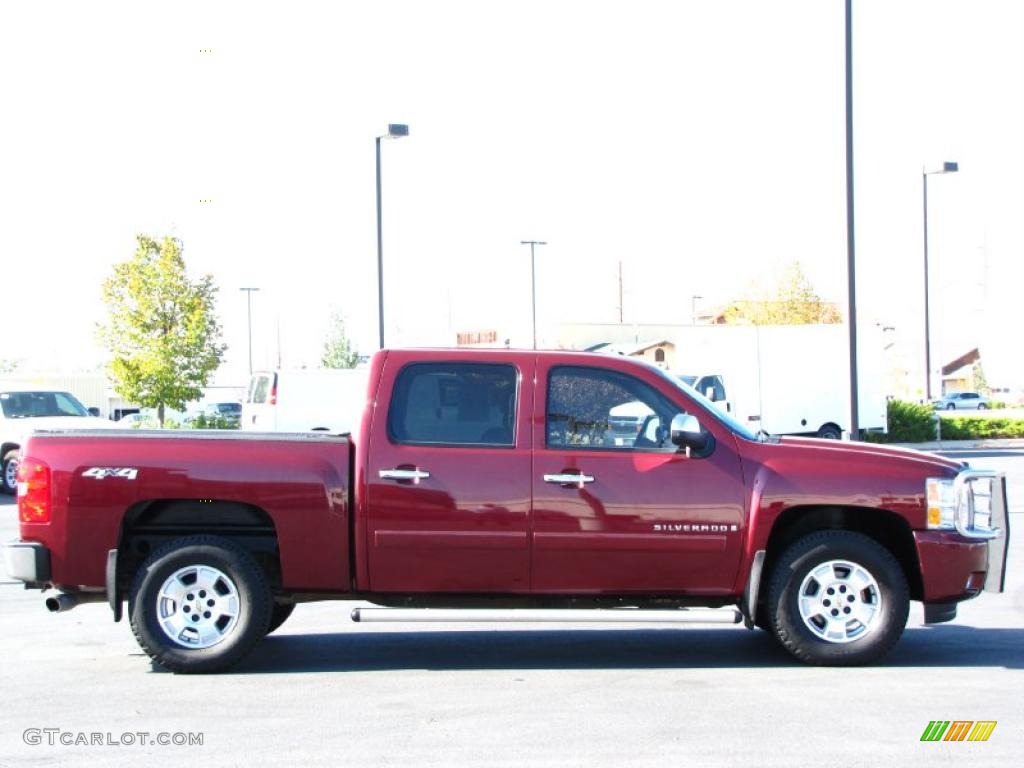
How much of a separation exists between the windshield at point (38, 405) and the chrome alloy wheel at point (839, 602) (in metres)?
17.5

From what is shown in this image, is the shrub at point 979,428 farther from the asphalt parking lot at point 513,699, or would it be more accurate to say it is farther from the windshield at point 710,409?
the windshield at point 710,409

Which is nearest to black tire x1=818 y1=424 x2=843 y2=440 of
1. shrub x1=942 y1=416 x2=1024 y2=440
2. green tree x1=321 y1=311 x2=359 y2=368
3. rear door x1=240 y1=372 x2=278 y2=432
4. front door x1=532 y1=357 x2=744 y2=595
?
shrub x1=942 y1=416 x2=1024 y2=440

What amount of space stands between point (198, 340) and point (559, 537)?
27.0m

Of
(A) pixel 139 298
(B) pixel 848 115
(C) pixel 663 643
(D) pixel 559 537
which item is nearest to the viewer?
(D) pixel 559 537

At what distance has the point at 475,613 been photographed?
25.5 feet

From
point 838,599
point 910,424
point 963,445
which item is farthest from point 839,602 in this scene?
point 910,424

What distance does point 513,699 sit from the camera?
281 inches

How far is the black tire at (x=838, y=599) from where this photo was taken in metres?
7.78

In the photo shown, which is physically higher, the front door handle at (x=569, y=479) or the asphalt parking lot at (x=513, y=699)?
the front door handle at (x=569, y=479)

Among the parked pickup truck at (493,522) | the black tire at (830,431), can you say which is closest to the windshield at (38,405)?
the parked pickup truck at (493,522)

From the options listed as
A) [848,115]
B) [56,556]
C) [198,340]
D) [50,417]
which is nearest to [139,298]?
[198,340]

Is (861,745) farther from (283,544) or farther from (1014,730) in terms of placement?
(283,544)
